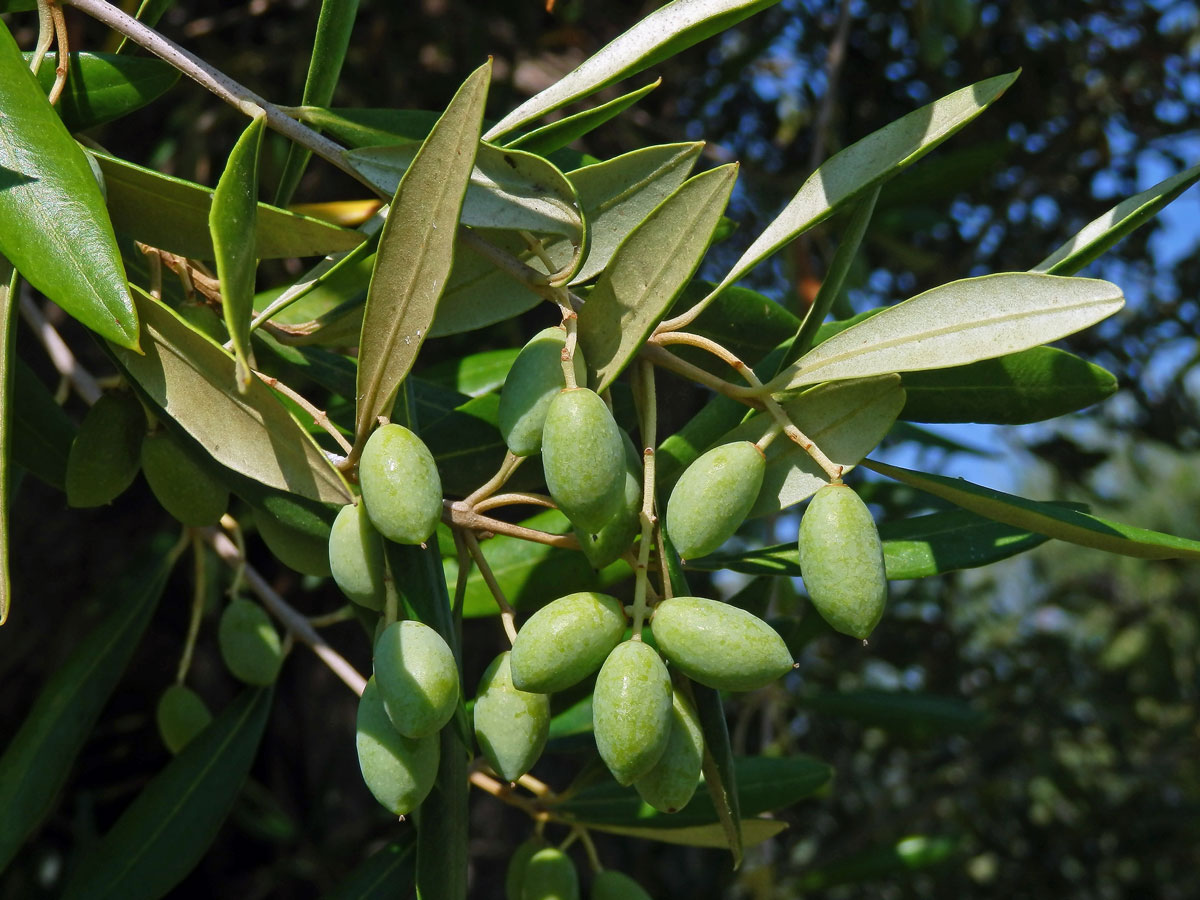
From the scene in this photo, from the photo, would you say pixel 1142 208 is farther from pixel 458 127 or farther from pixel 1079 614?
pixel 1079 614

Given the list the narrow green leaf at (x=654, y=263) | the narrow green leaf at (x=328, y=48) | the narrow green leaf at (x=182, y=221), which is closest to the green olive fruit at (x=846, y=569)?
the narrow green leaf at (x=654, y=263)

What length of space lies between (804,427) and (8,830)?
73 cm

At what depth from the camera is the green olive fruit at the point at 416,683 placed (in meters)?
0.54

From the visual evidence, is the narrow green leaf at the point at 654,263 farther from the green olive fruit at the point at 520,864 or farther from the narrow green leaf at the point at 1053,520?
the green olive fruit at the point at 520,864

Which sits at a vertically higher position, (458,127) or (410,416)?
(458,127)

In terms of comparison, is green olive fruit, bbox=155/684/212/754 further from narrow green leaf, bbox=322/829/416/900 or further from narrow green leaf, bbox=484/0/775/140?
narrow green leaf, bbox=484/0/775/140

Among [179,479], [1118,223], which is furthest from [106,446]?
[1118,223]

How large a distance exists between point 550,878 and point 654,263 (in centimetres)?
43

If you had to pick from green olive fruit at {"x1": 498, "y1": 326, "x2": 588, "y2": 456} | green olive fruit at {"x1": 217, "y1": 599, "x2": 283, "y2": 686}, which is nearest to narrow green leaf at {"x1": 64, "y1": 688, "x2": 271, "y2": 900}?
green olive fruit at {"x1": 217, "y1": 599, "x2": 283, "y2": 686}

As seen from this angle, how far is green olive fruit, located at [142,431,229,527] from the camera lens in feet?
2.39

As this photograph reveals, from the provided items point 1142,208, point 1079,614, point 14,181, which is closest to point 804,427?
point 1142,208

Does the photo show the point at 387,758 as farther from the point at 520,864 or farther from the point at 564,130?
the point at 564,130

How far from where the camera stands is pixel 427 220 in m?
0.59

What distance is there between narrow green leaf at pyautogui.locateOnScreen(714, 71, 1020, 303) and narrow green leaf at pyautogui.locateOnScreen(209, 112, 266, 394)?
0.28 meters
